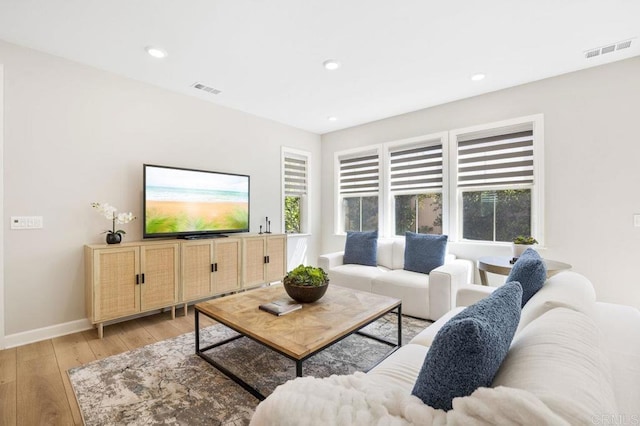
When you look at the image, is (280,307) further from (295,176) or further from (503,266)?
(295,176)

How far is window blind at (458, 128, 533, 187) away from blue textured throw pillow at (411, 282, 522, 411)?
128 inches

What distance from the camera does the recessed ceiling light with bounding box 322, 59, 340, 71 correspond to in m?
2.83

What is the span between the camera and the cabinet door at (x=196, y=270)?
3250 mm

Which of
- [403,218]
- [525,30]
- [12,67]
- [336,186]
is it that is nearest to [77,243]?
[12,67]

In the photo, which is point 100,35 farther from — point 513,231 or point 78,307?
point 513,231

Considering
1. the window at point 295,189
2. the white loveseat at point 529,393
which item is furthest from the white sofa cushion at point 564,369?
the window at point 295,189

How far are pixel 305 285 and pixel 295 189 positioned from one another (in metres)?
3.07

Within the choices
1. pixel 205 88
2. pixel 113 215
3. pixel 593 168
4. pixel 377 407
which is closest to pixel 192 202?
pixel 113 215

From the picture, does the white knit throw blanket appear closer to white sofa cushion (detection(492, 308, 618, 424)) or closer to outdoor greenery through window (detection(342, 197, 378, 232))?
white sofa cushion (detection(492, 308, 618, 424))

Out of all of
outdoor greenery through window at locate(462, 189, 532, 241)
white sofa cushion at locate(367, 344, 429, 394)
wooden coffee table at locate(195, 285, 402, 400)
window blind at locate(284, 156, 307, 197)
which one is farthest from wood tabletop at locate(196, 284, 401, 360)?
window blind at locate(284, 156, 307, 197)

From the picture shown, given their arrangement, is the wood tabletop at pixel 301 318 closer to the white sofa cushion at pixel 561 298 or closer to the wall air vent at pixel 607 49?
the white sofa cushion at pixel 561 298

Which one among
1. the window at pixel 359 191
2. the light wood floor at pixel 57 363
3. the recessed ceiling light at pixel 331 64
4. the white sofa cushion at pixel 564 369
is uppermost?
the recessed ceiling light at pixel 331 64

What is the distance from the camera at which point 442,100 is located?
379 centimetres

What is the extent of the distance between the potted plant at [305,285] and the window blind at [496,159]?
262 cm
